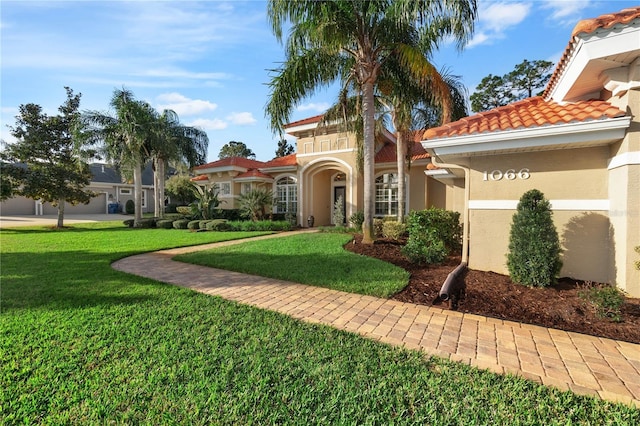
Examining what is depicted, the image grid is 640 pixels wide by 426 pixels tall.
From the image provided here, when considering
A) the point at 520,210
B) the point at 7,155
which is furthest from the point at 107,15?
the point at 7,155

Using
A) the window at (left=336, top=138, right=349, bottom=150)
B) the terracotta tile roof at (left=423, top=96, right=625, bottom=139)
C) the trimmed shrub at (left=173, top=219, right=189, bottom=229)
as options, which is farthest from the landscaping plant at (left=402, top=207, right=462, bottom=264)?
the trimmed shrub at (left=173, top=219, right=189, bottom=229)

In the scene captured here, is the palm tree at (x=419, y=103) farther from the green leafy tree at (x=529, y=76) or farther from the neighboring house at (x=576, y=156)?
the green leafy tree at (x=529, y=76)

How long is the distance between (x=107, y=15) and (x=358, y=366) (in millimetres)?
10302

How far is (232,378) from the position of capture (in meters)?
2.91

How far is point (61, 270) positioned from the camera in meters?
7.44

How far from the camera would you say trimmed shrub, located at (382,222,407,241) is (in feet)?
39.7

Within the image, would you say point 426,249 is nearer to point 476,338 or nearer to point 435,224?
point 435,224

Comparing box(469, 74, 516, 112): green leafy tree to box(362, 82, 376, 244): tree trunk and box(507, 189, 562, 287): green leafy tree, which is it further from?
box(507, 189, 562, 287): green leafy tree

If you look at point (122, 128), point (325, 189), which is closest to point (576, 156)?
point (325, 189)

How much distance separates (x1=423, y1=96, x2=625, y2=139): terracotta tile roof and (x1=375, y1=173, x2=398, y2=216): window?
1034 centimetres

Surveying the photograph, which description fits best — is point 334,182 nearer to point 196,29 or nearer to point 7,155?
point 196,29

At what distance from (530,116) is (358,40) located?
621 cm

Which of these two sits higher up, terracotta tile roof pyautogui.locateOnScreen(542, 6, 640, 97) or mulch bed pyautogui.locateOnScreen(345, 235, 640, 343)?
terracotta tile roof pyautogui.locateOnScreen(542, 6, 640, 97)

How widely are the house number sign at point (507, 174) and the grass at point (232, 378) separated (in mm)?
4845
